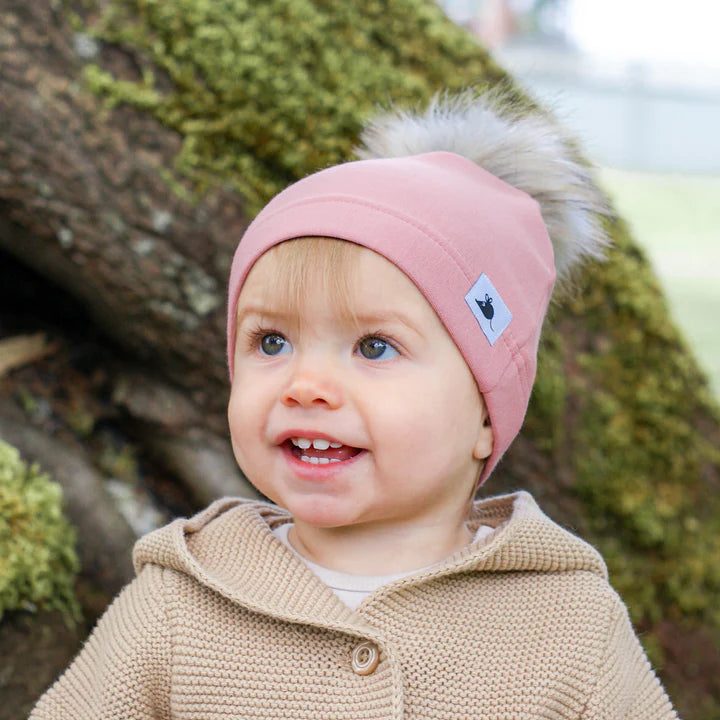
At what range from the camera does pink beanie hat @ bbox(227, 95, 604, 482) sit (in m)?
1.66

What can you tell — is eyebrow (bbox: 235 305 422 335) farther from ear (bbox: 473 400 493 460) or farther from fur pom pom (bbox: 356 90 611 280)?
fur pom pom (bbox: 356 90 611 280)

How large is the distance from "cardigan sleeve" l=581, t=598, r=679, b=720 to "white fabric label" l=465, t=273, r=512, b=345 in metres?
0.56

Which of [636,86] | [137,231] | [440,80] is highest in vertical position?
[440,80]

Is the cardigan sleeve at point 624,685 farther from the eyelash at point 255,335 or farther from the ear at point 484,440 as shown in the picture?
the eyelash at point 255,335

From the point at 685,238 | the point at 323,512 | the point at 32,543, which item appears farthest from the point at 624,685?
the point at 685,238

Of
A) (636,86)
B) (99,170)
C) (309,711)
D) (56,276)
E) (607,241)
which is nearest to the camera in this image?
(309,711)

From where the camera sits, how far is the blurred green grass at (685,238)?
27.7 feet

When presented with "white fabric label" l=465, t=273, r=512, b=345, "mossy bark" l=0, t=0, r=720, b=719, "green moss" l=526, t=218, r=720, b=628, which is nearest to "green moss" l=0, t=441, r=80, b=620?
"mossy bark" l=0, t=0, r=720, b=719

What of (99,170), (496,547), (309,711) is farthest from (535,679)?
(99,170)

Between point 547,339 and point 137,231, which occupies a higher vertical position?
point 137,231

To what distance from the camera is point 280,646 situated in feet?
5.56

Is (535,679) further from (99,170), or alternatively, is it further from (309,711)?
(99,170)

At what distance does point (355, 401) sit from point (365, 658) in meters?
0.44

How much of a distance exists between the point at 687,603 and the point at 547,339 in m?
0.91
